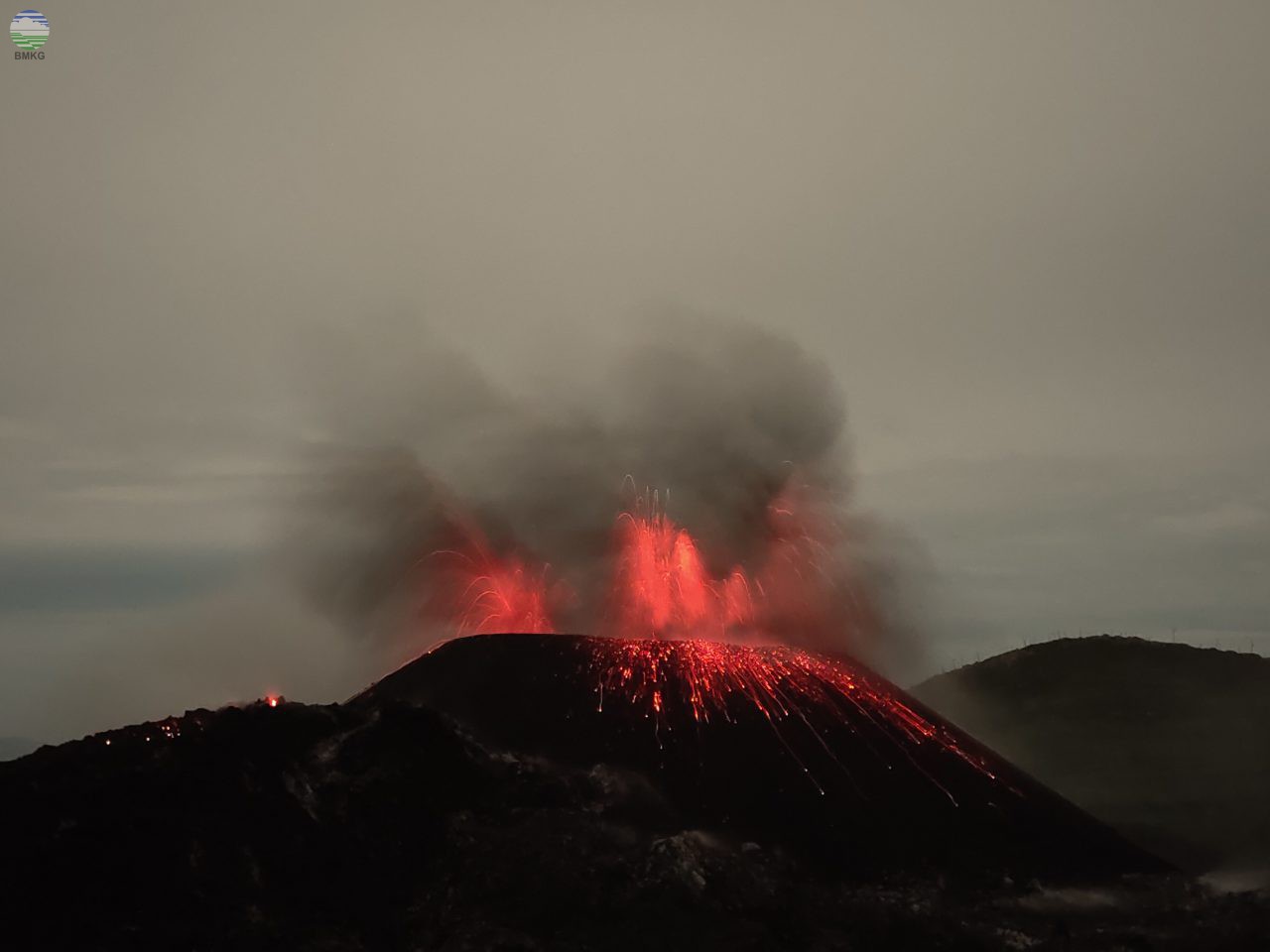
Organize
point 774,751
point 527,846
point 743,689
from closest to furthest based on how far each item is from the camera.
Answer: point 527,846 < point 774,751 < point 743,689

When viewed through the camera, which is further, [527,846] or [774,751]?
[774,751]

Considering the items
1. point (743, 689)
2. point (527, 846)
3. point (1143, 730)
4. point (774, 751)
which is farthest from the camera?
point (1143, 730)

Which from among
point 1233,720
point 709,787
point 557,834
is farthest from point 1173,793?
point 557,834

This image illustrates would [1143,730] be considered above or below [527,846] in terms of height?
above

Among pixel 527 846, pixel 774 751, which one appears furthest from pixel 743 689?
pixel 527 846

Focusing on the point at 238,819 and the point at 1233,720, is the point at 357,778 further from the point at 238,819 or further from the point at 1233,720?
the point at 1233,720

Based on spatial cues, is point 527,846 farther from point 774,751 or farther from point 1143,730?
point 1143,730

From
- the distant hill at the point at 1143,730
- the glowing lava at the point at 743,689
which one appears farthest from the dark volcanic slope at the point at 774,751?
the distant hill at the point at 1143,730
